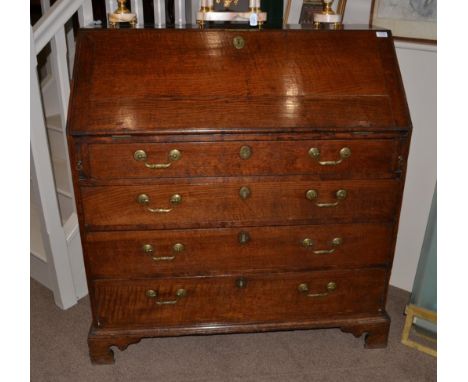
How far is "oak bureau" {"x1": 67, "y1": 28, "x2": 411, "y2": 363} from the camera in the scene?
1.54 metres

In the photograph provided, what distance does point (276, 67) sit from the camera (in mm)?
1636

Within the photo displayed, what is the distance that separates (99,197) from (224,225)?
472 mm

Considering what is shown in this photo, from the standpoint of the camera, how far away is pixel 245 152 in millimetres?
1567

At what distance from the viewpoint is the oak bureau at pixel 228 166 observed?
1.54m

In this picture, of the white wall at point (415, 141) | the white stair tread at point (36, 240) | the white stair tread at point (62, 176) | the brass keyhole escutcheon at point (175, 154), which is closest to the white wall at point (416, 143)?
the white wall at point (415, 141)

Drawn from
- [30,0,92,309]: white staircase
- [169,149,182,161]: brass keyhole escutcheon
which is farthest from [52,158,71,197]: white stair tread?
[169,149,182,161]: brass keyhole escutcheon

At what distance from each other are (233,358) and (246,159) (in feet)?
3.08

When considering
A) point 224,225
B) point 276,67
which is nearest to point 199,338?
point 224,225

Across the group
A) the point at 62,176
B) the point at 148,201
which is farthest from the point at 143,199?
the point at 62,176

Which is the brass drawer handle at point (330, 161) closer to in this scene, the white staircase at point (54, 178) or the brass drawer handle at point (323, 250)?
the brass drawer handle at point (323, 250)

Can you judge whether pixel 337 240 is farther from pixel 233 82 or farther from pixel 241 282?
pixel 233 82

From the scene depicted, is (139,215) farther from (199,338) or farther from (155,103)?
(199,338)

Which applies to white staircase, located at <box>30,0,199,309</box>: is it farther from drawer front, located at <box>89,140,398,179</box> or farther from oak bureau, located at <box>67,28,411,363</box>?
drawer front, located at <box>89,140,398,179</box>

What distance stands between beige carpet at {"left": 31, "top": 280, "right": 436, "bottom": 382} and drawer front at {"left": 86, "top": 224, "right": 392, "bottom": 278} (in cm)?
46
